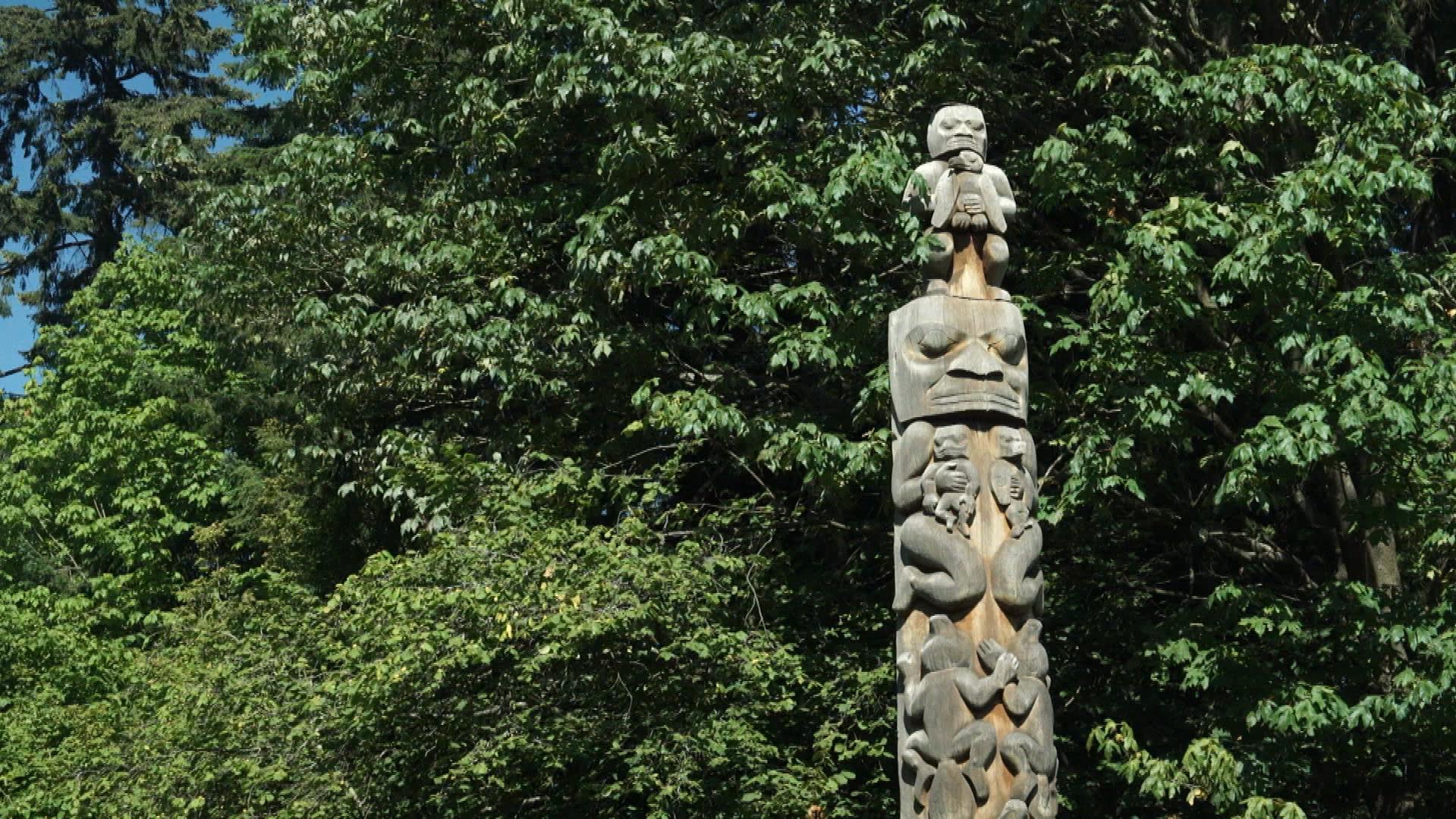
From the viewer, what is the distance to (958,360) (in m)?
7.96

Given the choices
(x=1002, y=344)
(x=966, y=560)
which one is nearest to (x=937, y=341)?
(x=1002, y=344)

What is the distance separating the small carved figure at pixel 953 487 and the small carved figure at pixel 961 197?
90 centimetres

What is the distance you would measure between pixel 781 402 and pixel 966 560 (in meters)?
6.55

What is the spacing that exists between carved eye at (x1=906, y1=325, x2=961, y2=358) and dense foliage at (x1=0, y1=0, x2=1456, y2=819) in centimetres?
278

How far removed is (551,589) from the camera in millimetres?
11445

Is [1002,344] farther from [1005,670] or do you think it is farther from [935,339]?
[1005,670]

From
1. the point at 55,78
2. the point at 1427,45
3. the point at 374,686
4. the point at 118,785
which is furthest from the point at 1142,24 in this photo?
the point at 55,78

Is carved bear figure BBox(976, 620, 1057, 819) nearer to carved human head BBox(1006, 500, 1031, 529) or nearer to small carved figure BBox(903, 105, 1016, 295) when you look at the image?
carved human head BBox(1006, 500, 1031, 529)

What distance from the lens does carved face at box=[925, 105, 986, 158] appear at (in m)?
8.49

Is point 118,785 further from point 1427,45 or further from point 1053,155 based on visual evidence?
point 1427,45

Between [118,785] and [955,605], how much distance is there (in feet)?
26.4

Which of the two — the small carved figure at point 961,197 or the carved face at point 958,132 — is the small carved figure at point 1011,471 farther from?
the carved face at point 958,132

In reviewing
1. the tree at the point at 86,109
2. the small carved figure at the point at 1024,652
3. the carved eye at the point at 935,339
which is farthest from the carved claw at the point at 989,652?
the tree at the point at 86,109

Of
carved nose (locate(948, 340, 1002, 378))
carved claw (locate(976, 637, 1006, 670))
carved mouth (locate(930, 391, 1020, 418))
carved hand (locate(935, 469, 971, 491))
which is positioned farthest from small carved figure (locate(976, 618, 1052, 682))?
carved nose (locate(948, 340, 1002, 378))
